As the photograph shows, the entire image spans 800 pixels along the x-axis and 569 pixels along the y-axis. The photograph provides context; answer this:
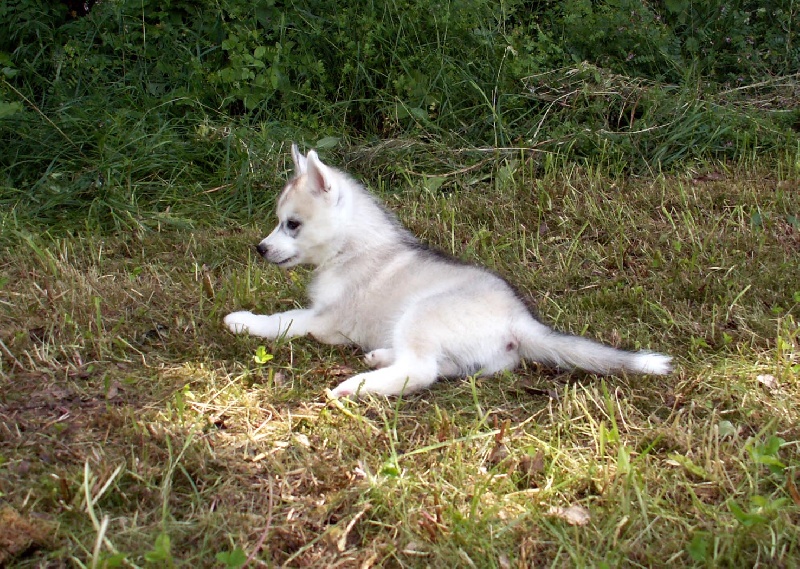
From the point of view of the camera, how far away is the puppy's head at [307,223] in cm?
383

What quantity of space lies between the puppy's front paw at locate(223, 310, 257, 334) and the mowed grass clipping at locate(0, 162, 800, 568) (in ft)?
0.24

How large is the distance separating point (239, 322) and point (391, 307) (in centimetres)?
66

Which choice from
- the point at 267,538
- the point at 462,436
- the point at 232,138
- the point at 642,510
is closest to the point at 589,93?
the point at 232,138

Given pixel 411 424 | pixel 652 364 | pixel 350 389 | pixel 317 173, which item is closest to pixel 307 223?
pixel 317 173

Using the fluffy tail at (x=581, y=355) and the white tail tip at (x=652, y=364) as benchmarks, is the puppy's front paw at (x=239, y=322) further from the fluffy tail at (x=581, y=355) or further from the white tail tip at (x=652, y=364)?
the white tail tip at (x=652, y=364)

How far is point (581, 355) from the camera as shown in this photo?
322 centimetres

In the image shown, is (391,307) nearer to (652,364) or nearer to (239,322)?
(239,322)

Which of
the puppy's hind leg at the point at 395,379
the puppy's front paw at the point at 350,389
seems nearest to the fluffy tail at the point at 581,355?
the puppy's hind leg at the point at 395,379

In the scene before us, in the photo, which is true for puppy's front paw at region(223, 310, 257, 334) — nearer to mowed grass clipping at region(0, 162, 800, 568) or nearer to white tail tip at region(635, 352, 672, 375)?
mowed grass clipping at region(0, 162, 800, 568)

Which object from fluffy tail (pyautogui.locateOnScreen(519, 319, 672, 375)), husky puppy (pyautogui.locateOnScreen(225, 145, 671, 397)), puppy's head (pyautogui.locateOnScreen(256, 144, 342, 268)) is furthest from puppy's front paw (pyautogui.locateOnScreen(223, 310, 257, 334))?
fluffy tail (pyautogui.locateOnScreen(519, 319, 672, 375))

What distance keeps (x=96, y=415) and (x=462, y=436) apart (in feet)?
4.16

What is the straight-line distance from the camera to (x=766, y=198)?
485 centimetres

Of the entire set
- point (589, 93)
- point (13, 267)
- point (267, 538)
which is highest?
point (589, 93)

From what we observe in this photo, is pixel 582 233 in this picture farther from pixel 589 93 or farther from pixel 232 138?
pixel 232 138
